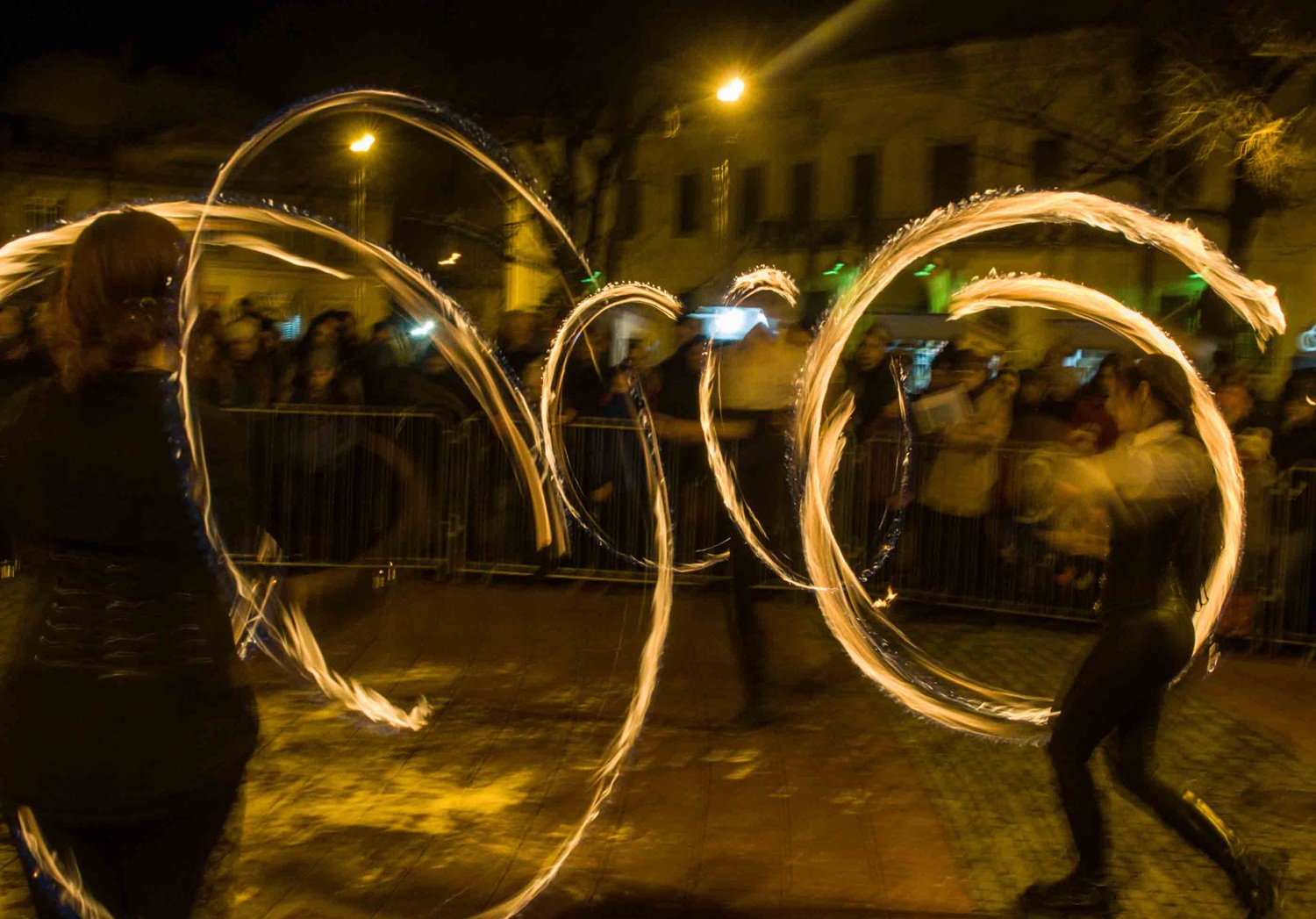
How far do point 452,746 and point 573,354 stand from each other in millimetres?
5609

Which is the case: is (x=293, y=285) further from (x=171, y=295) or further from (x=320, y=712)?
(x=171, y=295)

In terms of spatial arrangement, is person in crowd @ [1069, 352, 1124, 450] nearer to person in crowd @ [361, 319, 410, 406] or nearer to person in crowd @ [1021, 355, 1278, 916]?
person in crowd @ [1021, 355, 1278, 916]

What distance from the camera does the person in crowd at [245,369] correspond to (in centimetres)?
1102

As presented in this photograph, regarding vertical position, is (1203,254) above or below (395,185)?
below

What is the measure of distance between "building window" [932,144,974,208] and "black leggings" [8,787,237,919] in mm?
36116

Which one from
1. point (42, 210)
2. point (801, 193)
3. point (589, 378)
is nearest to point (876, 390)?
point (589, 378)

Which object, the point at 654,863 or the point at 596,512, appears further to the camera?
the point at 596,512

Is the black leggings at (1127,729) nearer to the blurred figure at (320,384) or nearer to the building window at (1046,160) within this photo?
the blurred figure at (320,384)

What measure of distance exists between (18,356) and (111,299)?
8.11 metres

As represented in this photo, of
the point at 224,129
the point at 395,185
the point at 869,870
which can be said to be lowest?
the point at 869,870

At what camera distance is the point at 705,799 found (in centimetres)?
622

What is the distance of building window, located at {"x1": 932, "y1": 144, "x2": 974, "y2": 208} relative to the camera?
37281mm

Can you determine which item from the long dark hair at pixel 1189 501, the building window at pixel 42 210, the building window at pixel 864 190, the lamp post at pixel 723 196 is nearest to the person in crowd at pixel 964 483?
the long dark hair at pixel 1189 501

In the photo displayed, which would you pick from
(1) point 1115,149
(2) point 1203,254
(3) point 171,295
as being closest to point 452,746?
(3) point 171,295
